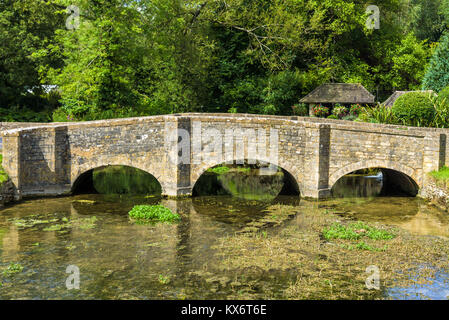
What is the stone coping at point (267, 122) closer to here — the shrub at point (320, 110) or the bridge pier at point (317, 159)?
the bridge pier at point (317, 159)

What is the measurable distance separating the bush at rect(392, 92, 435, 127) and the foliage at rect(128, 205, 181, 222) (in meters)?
11.5

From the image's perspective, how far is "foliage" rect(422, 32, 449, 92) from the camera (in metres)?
31.8

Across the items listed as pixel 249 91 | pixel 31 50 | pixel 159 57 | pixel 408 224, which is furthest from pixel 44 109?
pixel 408 224

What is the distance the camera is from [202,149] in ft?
71.0

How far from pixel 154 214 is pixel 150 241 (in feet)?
8.88

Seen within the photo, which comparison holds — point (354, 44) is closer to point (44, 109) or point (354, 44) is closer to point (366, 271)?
point (44, 109)

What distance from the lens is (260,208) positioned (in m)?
20.5

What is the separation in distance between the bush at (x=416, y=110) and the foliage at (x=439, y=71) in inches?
369

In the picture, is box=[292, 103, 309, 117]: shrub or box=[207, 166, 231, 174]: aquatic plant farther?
box=[292, 103, 309, 117]: shrub

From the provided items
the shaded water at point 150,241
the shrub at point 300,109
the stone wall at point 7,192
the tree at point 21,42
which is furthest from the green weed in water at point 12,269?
the shrub at point 300,109

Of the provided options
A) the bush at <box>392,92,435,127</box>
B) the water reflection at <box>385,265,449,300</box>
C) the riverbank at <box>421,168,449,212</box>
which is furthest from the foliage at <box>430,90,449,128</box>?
the water reflection at <box>385,265,449,300</box>

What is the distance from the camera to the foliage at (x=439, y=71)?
104ft

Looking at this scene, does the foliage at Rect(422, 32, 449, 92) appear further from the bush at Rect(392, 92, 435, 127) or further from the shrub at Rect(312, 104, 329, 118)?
the bush at Rect(392, 92, 435, 127)

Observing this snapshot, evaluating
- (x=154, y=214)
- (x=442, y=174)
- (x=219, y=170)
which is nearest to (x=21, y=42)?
(x=219, y=170)
